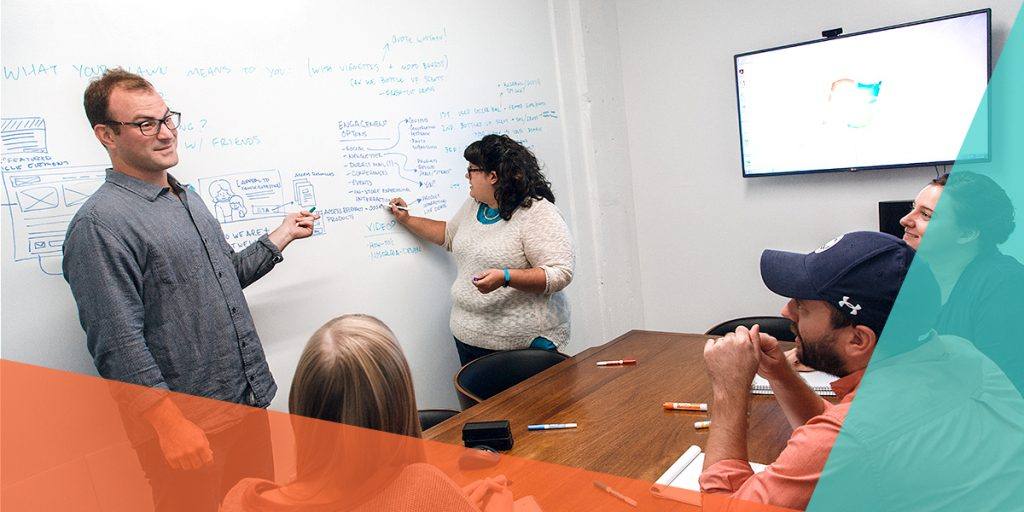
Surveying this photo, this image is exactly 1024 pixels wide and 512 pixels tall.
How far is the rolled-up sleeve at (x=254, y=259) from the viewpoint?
254cm

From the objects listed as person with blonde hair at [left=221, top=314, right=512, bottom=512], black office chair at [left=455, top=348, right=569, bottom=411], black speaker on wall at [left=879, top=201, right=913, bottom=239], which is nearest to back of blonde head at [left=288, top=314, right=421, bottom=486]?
person with blonde hair at [left=221, top=314, right=512, bottom=512]

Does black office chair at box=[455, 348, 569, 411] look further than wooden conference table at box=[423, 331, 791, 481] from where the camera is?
Yes

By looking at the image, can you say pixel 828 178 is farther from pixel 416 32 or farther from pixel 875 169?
pixel 416 32

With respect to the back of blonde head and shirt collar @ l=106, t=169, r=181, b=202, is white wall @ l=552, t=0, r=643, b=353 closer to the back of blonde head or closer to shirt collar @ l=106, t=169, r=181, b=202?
shirt collar @ l=106, t=169, r=181, b=202

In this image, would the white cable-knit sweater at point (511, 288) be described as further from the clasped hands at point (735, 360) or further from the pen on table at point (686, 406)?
the clasped hands at point (735, 360)

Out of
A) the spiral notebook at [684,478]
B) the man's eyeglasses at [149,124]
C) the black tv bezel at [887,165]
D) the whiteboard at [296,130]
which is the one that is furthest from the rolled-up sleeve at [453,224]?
the spiral notebook at [684,478]

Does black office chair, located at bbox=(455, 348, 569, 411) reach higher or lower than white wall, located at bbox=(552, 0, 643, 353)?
lower

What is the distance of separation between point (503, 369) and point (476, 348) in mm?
400

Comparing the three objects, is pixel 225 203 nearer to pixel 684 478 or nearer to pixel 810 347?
pixel 684 478

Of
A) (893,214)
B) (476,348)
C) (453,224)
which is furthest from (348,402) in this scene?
(893,214)

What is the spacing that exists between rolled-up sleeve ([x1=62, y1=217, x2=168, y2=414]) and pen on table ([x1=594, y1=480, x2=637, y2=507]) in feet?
4.06

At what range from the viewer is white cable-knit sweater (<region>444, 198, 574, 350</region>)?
3.05 metres
